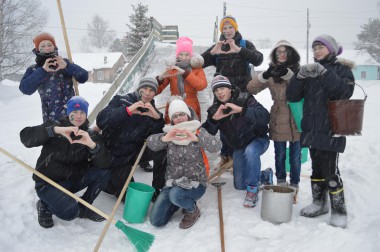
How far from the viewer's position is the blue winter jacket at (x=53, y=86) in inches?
156

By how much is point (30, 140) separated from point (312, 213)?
10.6 ft

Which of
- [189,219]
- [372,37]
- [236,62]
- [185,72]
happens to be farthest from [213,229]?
[372,37]

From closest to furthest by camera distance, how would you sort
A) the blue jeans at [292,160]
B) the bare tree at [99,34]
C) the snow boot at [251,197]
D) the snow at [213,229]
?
the snow at [213,229]
the snow boot at [251,197]
the blue jeans at [292,160]
the bare tree at [99,34]

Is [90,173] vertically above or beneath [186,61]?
beneath

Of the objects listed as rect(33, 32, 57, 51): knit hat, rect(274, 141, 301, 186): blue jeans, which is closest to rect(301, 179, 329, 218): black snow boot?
rect(274, 141, 301, 186): blue jeans

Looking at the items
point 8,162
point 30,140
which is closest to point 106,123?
point 30,140

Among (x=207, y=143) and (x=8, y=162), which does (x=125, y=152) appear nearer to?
(x=207, y=143)

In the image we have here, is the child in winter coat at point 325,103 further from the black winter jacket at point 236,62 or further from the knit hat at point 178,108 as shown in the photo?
the black winter jacket at point 236,62

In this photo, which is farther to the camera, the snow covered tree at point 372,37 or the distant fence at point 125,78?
the snow covered tree at point 372,37

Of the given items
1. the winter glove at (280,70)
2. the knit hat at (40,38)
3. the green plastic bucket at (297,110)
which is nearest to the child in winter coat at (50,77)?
the knit hat at (40,38)

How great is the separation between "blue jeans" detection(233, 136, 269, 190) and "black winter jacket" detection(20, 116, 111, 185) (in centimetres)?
171

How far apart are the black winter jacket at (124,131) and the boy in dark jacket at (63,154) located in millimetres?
405

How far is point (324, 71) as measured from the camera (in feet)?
10.2

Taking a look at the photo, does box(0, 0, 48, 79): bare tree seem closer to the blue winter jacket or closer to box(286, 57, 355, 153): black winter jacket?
the blue winter jacket
